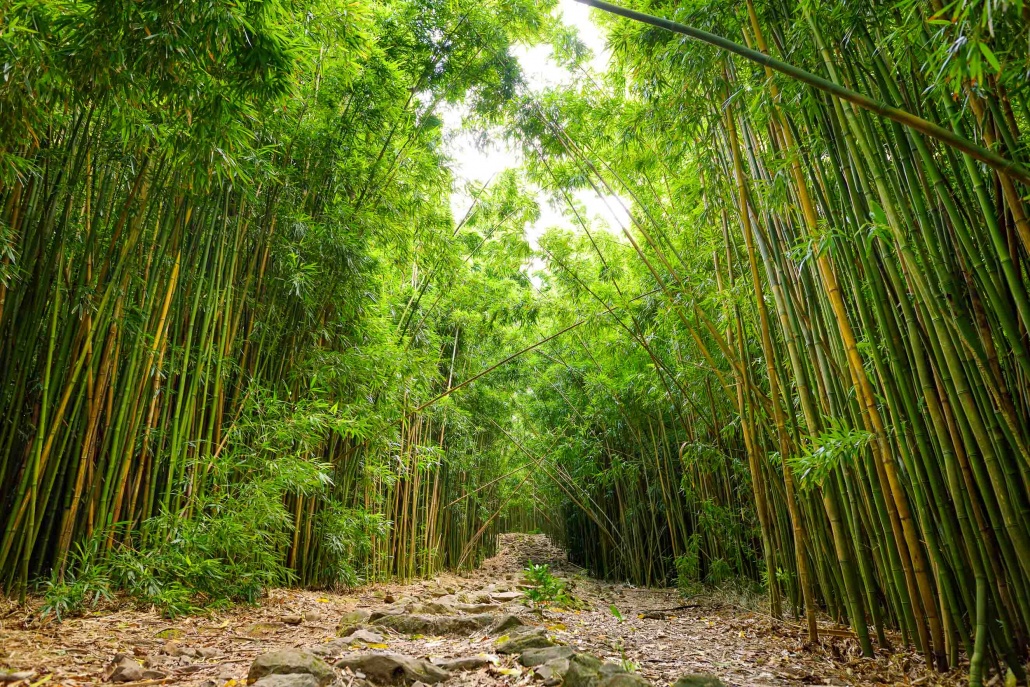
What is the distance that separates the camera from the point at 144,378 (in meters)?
2.84

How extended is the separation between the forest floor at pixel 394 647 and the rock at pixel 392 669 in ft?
0.25

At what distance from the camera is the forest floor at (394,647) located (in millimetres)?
1818

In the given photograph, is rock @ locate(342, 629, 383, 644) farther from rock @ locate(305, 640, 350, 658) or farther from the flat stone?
the flat stone

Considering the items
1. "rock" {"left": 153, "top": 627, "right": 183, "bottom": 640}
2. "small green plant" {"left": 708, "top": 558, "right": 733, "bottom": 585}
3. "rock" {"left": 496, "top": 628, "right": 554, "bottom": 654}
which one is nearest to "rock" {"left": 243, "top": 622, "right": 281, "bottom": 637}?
"rock" {"left": 153, "top": 627, "right": 183, "bottom": 640}

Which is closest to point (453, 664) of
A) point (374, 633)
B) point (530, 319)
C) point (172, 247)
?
point (374, 633)

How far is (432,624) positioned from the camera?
2.75 meters

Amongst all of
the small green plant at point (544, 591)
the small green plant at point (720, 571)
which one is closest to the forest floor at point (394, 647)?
the small green plant at point (544, 591)

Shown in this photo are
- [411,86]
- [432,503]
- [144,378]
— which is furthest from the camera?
[432,503]

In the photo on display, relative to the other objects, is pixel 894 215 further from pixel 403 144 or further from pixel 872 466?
pixel 403 144

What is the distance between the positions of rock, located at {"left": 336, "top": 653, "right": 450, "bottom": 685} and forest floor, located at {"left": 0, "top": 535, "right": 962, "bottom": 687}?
8 cm

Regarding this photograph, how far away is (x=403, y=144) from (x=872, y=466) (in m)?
3.72

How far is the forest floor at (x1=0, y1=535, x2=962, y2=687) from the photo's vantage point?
1818 millimetres

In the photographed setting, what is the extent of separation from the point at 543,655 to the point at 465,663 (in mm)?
283

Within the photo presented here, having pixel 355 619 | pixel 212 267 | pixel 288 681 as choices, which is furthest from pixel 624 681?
pixel 212 267
